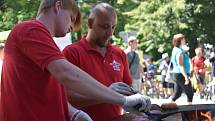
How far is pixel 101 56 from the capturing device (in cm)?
360

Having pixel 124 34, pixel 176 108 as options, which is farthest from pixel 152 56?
pixel 176 108

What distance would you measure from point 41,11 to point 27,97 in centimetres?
43

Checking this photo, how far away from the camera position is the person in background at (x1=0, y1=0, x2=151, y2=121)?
7.42 ft

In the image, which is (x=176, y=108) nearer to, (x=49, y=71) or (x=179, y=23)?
(x=49, y=71)

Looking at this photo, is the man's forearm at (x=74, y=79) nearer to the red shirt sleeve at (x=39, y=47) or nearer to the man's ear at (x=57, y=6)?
the red shirt sleeve at (x=39, y=47)

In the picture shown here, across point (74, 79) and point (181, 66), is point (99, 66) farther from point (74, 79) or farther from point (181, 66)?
point (181, 66)

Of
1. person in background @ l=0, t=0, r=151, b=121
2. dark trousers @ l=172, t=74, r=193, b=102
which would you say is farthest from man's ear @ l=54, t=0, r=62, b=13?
dark trousers @ l=172, t=74, r=193, b=102

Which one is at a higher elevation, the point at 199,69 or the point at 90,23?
the point at 90,23

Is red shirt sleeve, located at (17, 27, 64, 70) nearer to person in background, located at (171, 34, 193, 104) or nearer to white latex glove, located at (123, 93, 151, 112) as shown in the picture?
white latex glove, located at (123, 93, 151, 112)

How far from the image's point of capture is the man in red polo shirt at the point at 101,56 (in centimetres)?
336

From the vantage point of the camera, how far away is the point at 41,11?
2.50 meters

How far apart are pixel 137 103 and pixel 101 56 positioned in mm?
1247

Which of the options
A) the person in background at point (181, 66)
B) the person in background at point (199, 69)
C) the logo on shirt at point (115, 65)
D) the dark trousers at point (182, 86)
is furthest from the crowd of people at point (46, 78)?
the person in background at point (199, 69)

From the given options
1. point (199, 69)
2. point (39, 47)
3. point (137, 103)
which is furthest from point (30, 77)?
point (199, 69)
